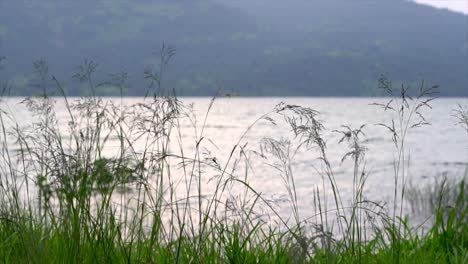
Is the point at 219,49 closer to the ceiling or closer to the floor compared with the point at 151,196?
closer to the ceiling

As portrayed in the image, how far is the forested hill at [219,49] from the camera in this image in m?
130

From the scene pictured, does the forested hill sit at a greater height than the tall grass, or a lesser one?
greater

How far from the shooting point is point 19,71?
112 m

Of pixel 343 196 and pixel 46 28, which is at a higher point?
pixel 46 28

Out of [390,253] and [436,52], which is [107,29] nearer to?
[436,52]

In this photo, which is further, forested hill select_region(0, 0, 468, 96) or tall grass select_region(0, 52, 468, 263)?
forested hill select_region(0, 0, 468, 96)

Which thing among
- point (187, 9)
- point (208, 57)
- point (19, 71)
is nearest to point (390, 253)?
point (19, 71)

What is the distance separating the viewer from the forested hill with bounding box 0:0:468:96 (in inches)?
5108

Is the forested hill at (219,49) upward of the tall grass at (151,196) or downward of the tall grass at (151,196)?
upward

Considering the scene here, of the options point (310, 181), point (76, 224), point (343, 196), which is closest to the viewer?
point (76, 224)

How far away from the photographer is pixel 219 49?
164 metres

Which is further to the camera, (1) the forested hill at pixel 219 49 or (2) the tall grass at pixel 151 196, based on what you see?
(1) the forested hill at pixel 219 49

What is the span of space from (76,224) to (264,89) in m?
137

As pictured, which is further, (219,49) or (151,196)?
(219,49)
